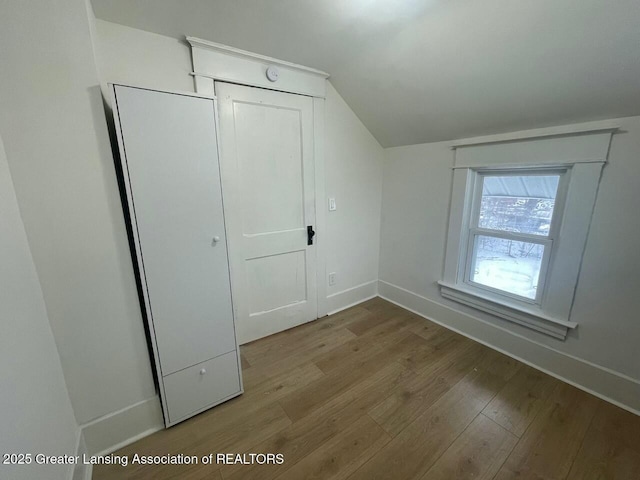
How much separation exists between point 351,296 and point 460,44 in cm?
229

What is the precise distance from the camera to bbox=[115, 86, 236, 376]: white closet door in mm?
1189

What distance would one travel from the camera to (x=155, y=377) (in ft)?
4.86

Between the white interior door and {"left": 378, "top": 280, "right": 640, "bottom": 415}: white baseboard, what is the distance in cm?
129

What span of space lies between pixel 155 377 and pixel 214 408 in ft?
1.33

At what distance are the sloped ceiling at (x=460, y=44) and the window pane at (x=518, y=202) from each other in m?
0.39

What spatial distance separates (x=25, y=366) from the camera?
2.85ft

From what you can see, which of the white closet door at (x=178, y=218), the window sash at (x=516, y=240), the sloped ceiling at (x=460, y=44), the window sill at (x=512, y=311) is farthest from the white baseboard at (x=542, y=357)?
the white closet door at (x=178, y=218)

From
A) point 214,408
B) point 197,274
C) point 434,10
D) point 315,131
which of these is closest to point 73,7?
point 197,274

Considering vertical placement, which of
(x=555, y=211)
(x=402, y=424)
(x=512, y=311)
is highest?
(x=555, y=211)

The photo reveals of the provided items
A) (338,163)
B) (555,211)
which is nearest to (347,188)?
(338,163)

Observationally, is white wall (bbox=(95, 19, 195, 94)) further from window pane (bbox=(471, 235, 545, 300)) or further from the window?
window pane (bbox=(471, 235, 545, 300))

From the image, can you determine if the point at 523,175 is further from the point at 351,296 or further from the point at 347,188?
the point at 351,296

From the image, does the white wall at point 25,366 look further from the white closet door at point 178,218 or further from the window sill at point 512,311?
the window sill at point 512,311

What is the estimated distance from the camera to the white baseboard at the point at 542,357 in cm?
154
